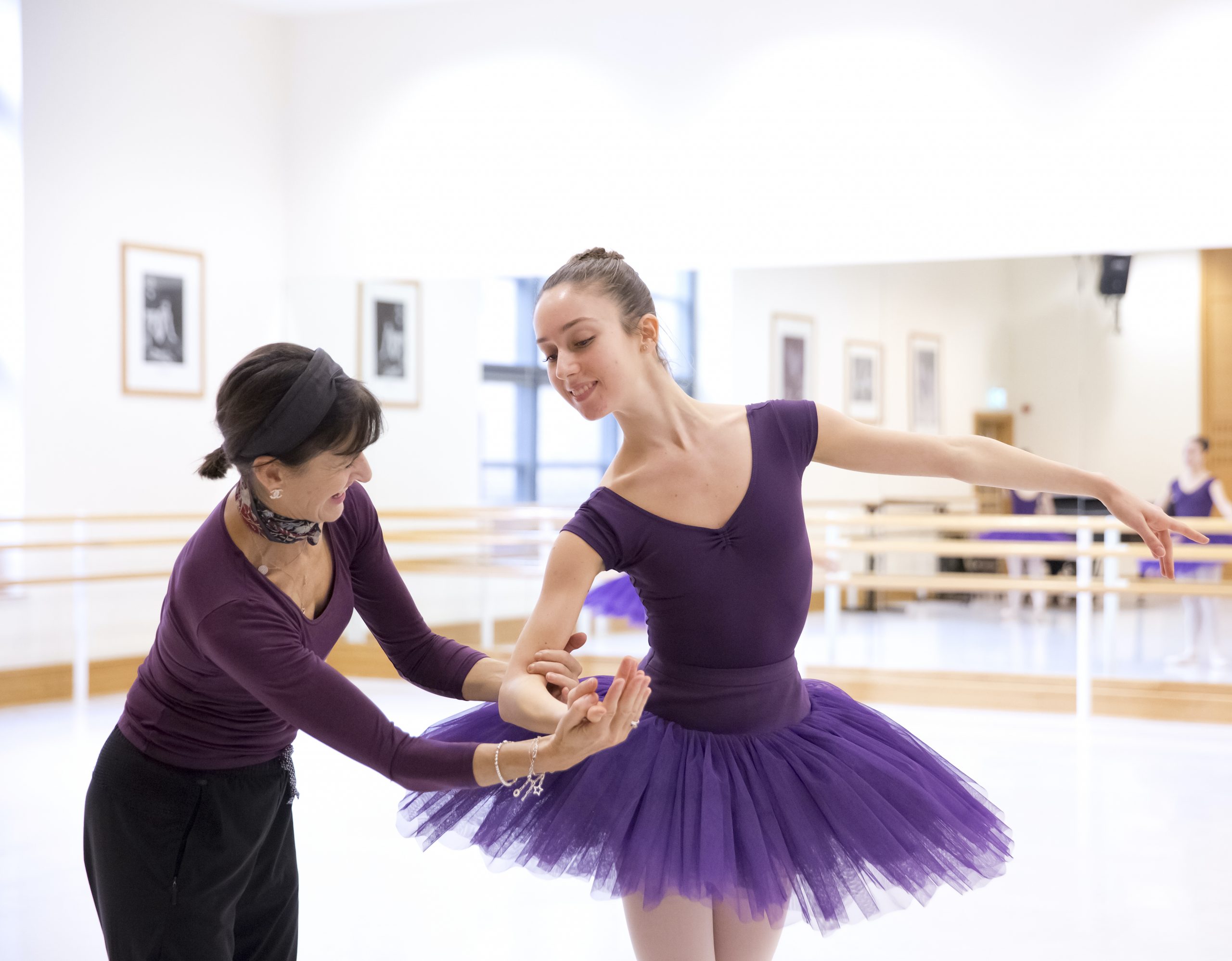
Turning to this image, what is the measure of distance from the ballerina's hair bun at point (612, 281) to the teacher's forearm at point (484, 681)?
0.49 meters

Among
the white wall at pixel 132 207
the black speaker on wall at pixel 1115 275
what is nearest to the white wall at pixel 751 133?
the black speaker on wall at pixel 1115 275

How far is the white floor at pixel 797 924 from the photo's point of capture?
263 cm

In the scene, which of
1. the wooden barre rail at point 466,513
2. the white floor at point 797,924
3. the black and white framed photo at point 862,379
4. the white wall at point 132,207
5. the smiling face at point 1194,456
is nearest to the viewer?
the white floor at point 797,924

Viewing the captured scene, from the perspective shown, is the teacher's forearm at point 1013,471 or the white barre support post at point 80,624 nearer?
the teacher's forearm at point 1013,471

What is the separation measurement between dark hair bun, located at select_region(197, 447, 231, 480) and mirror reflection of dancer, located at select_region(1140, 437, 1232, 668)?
461cm

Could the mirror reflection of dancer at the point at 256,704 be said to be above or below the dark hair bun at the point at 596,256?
below

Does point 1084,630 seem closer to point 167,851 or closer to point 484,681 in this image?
point 484,681

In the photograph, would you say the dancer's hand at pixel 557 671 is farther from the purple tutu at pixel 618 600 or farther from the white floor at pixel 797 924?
the purple tutu at pixel 618 600

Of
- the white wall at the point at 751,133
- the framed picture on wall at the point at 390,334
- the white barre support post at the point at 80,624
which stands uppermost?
the white wall at the point at 751,133

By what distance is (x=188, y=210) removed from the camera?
6008 mm

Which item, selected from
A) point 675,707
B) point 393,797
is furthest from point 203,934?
point 393,797

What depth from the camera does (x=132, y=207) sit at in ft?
18.9

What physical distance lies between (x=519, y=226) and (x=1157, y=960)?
15.1ft

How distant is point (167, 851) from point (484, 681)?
1.47 feet
